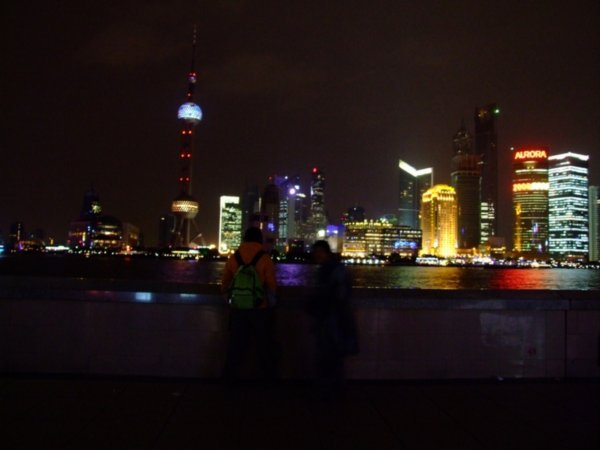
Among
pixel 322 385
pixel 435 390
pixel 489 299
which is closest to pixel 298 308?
pixel 322 385

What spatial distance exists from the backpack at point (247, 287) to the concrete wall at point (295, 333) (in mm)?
719

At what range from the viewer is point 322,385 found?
7273 mm

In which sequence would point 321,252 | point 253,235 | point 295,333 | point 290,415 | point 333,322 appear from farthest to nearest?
point 295,333, point 253,235, point 321,252, point 333,322, point 290,415

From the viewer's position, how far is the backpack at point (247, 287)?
769cm

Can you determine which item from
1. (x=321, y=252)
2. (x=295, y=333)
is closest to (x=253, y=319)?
(x=295, y=333)

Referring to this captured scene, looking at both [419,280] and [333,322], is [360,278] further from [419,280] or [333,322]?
[333,322]

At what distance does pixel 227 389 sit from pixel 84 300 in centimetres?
248

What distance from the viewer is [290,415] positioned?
6.69 meters

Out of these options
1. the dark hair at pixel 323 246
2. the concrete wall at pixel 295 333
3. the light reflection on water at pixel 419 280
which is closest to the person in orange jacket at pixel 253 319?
the concrete wall at pixel 295 333

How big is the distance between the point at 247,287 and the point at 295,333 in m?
1.19

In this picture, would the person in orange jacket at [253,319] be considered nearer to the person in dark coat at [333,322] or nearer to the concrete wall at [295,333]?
the concrete wall at [295,333]

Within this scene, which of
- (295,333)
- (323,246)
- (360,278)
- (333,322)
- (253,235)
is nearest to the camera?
(333,322)

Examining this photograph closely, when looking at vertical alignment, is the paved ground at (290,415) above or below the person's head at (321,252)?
below

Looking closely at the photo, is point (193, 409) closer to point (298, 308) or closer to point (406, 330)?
point (298, 308)
